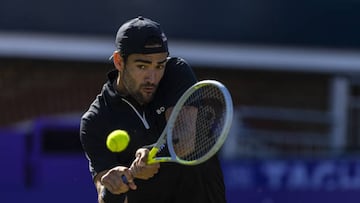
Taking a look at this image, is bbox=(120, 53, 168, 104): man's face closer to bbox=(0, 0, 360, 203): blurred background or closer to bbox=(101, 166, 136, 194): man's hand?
bbox=(101, 166, 136, 194): man's hand

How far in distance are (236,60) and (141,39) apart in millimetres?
8259

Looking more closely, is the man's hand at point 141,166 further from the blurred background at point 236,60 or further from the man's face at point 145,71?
the blurred background at point 236,60

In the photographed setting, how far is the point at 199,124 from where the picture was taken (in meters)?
4.62

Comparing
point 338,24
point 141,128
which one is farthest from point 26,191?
point 338,24

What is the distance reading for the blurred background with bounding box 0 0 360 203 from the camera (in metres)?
12.5

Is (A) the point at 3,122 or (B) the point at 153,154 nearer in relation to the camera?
(B) the point at 153,154

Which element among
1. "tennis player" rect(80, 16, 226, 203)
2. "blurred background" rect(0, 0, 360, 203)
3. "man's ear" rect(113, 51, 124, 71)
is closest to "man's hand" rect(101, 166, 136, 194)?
"tennis player" rect(80, 16, 226, 203)

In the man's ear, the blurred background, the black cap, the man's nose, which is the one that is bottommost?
the blurred background

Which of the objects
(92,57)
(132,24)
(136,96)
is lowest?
(92,57)

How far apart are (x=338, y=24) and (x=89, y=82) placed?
346 cm

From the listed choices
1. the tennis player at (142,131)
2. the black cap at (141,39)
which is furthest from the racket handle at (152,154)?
the black cap at (141,39)

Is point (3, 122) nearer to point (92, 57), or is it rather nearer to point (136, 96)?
point (92, 57)

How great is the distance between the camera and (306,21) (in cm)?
1280

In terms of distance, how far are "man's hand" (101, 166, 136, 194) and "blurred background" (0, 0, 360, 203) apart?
716 cm
